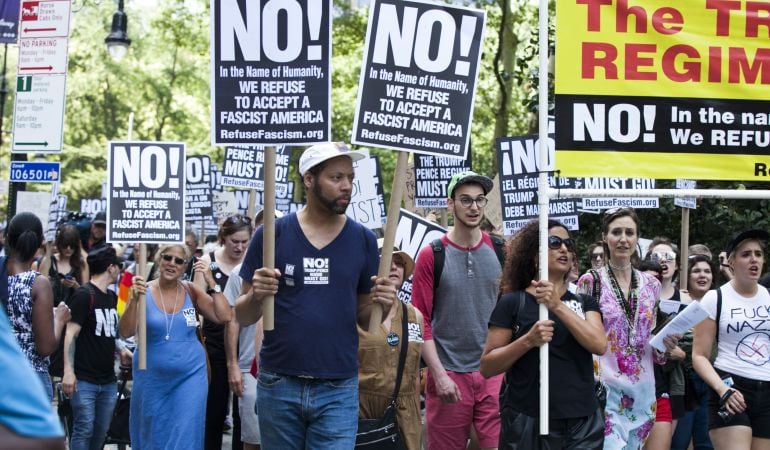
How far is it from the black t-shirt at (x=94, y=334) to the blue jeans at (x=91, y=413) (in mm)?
71

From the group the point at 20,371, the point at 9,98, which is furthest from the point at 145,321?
the point at 9,98

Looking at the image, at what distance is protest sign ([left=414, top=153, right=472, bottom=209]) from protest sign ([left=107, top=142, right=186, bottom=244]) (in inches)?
130

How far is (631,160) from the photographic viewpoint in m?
6.20

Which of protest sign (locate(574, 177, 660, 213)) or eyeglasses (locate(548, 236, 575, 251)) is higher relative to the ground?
protest sign (locate(574, 177, 660, 213))

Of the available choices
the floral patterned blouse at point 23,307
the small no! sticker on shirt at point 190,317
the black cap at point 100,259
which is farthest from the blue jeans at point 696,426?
the floral patterned blouse at point 23,307

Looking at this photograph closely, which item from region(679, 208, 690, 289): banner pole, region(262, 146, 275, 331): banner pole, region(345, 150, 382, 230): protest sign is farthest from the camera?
region(345, 150, 382, 230): protest sign

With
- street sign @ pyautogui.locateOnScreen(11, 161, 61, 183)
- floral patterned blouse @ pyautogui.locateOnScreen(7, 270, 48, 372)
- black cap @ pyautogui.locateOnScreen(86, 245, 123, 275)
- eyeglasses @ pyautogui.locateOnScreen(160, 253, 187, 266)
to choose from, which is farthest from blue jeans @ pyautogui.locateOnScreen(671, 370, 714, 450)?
street sign @ pyautogui.locateOnScreen(11, 161, 61, 183)

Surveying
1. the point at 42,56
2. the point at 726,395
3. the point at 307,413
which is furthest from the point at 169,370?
the point at 42,56

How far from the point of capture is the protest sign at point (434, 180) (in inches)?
465

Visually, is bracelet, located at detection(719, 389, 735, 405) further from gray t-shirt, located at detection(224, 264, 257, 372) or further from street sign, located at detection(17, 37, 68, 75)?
street sign, located at detection(17, 37, 68, 75)

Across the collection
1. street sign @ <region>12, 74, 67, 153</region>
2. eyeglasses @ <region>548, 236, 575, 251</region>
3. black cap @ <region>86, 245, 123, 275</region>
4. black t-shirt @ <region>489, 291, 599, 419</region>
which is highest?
street sign @ <region>12, 74, 67, 153</region>

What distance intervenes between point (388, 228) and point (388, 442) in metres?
1.35

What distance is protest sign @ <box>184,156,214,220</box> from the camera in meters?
17.5

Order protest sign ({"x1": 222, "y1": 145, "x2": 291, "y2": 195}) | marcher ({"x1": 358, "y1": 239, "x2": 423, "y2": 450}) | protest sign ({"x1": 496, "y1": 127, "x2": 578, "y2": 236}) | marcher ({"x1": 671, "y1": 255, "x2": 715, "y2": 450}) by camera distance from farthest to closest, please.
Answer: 1. protest sign ({"x1": 222, "y1": 145, "x2": 291, "y2": 195})
2. protest sign ({"x1": 496, "y1": 127, "x2": 578, "y2": 236})
3. marcher ({"x1": 671, "y1": 255, "x2": 715, "y2": 450})
4. marcher ({"x1": 358, "y1": 239, "x2": 423, "y2": 450})
